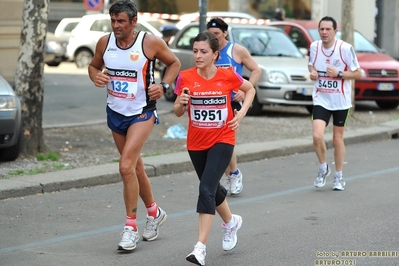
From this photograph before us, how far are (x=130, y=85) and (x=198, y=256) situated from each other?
1.60 meters

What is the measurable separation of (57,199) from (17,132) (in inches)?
71.2

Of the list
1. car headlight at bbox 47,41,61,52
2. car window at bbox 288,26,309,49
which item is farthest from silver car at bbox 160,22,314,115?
car headlight at bbox 47,41,61,52

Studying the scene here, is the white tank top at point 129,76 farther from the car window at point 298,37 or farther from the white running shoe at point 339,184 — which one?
the car window at point 298,37

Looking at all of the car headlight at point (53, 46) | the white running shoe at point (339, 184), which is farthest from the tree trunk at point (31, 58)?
the car headlight at point (53, 46)

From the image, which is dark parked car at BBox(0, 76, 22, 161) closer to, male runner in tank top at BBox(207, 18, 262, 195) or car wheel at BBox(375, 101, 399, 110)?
male runner in tank top at BBox(207, 18, 262, 195)

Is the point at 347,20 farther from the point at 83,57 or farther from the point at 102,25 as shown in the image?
the point at 83,57

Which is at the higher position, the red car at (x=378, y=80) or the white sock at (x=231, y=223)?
the white sock at (x=231, y=223)

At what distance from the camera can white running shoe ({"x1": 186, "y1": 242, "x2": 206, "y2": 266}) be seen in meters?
6.18

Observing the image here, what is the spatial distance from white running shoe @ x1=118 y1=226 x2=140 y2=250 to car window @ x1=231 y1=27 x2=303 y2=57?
1059 centimetres

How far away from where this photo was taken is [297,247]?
22.8 ft

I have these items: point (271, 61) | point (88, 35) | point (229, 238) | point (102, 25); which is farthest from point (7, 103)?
point (88, 35)

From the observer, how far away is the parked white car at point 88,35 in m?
27.5

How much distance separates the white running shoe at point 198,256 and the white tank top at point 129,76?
1365 millimetres

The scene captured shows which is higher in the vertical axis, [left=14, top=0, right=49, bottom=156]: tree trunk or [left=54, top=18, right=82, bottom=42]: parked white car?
[left=14, top=0, right=49, bottom=156]: tree trunk
